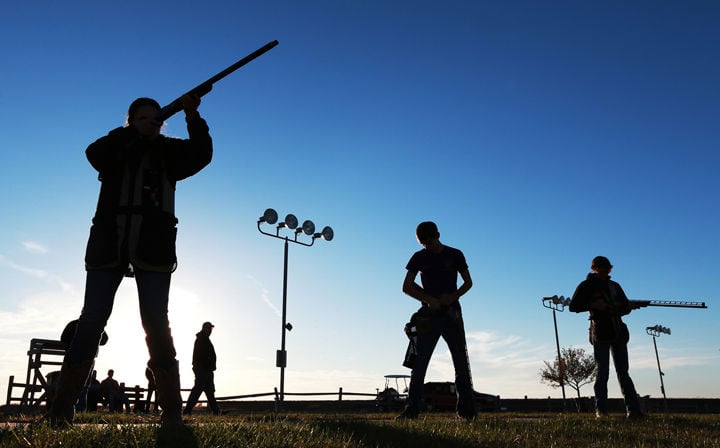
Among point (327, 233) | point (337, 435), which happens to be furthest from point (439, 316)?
point (327, 233)

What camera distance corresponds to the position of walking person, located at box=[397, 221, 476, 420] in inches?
263

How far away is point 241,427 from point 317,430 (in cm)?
54

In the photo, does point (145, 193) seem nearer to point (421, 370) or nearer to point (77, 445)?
point (77, 445)

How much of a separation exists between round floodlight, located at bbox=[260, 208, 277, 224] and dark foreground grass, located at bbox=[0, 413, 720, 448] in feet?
59.8

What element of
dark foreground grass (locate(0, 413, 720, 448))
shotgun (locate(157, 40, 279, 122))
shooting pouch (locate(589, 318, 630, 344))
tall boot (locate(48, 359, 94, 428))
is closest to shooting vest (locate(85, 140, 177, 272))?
shotgun (locate(157, 40, 279, 122))

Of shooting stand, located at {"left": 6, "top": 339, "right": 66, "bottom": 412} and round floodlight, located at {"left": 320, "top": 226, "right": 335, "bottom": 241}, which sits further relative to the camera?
round floodlight, located at {"left": 320, "top": 226, "right": 335, "bottom": 241}

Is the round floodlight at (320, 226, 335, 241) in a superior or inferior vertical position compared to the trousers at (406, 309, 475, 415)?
superior

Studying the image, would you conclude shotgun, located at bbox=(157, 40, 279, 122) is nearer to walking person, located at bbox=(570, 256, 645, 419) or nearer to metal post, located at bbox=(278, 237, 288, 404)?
walking person, located at bbox=(570, 256, 645, 419)

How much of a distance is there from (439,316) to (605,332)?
242 cm

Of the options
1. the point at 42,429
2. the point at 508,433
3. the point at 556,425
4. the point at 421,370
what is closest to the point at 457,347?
the point at 421,370

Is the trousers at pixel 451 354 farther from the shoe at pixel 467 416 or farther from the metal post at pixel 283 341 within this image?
the metal post at pixel 283 341

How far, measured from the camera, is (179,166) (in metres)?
4.18

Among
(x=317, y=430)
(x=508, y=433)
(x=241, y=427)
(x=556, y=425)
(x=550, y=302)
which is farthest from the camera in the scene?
(x=550, y=302)

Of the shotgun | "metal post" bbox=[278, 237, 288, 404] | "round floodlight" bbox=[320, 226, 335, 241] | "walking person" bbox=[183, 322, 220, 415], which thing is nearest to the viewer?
the shotgun
